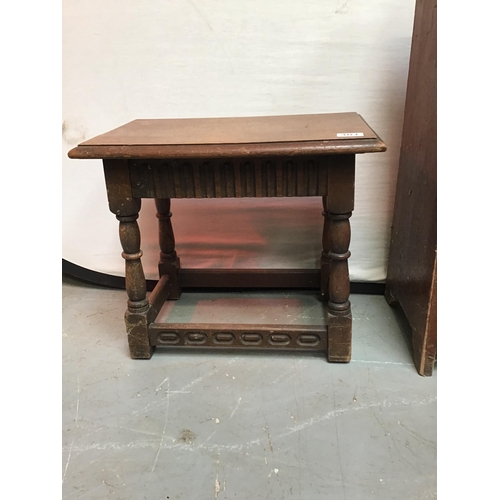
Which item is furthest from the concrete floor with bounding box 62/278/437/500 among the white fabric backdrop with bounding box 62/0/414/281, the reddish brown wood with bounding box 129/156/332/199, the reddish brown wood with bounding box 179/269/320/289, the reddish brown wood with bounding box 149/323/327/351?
the reddish brown wood with bounding box 129/156/332/199

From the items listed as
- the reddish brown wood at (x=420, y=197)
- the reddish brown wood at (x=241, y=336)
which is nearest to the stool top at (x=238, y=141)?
the reddish brown wood at (x=420, y=197)

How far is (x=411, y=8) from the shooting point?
1.26 meters

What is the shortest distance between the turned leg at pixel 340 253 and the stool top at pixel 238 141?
7 cm

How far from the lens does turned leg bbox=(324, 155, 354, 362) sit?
1.00 meters

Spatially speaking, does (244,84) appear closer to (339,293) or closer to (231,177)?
(231,177)

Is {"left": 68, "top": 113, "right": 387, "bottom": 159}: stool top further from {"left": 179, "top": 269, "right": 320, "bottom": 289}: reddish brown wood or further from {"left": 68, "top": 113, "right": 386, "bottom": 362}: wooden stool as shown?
{"left": 179, "top": 269, "right": 320, "bottom": 289}: reddish brown wood

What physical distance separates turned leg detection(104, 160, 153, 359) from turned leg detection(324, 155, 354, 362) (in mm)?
483

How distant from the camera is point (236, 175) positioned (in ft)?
3.33

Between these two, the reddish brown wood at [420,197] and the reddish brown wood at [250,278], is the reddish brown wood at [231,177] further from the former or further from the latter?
the reddish brown wood at [250,278]

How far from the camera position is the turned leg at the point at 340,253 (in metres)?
1.00

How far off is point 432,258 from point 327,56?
711mm

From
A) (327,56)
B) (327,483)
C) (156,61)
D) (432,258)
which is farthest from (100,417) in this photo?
(327,56)

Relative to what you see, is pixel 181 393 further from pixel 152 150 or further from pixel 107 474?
pixel 152 150

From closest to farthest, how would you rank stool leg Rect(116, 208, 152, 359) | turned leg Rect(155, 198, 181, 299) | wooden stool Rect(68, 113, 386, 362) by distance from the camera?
wooden stool Rect(68, 113, 386, 362) → stool leg Rect(116, 208, 152, 359) → turned leg Rect(155, 198, 181, 299)
